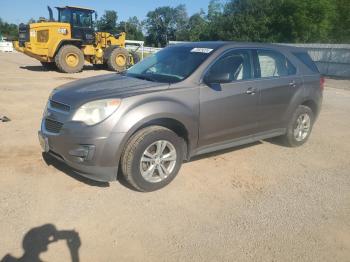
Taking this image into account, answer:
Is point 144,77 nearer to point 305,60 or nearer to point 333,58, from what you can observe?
point 305,60

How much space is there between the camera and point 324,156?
5.75m

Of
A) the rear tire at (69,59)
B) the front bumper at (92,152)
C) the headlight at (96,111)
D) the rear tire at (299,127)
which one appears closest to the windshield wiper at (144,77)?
the headlight at (96,111)

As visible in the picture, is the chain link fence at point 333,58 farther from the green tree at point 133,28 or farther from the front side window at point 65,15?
the green tree at point 133,28

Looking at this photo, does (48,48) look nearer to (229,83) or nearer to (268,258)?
(229,83)

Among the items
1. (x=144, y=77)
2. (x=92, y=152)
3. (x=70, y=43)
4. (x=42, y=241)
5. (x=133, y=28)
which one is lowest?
(x=42, y=241)

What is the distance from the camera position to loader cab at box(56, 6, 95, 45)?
16609 millimetres

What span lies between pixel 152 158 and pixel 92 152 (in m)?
0.73

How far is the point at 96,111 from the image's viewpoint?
378 cm

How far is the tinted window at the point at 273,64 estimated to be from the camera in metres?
5.29

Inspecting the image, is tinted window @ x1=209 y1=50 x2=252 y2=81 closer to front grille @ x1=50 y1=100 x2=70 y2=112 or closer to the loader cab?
front grille @ x1=50 y1=100 x2=70 y2=112

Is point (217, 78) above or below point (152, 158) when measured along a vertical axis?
above

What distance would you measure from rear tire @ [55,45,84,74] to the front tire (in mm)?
13108

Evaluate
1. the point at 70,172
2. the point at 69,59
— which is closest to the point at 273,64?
the point at 70,172

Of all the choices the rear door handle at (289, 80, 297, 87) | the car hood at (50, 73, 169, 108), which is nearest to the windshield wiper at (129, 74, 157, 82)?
the car hood at (50, 73, 169, 108)
